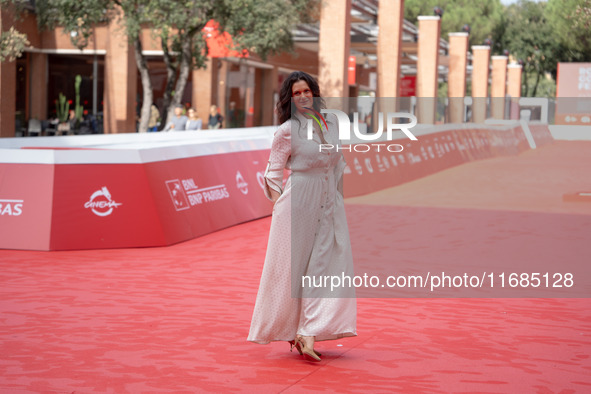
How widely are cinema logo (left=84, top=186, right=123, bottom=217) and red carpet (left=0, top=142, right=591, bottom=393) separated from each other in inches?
19.4

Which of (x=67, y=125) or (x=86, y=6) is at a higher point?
(x=86, y=6)

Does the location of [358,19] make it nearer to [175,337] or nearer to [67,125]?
[67,125]

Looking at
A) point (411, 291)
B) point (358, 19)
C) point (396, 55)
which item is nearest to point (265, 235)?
point (411, 291)

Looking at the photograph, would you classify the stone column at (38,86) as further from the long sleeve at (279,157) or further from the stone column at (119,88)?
the long sleeve at (279,157)

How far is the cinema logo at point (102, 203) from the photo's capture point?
1049 cm

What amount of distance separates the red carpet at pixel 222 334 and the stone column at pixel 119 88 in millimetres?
20889

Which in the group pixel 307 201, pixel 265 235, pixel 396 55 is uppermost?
pixel 396 55

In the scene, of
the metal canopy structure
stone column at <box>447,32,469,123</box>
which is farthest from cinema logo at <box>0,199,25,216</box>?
stone column at <box>447,32,469,123</box>

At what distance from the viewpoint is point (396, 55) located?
2959 centimetres

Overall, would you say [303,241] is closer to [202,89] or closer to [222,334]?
[222,334]

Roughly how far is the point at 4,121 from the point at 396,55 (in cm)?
1236

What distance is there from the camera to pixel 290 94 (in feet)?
18.6

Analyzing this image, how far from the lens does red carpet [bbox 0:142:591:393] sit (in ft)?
17.1

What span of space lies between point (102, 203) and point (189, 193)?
4.52 feet
